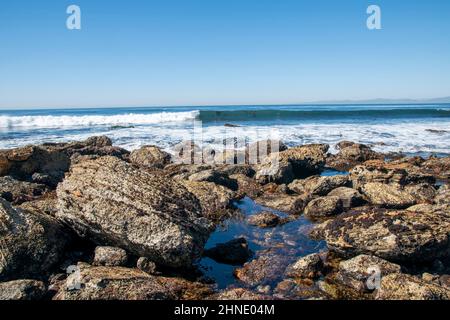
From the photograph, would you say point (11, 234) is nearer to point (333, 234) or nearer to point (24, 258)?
point (24, 258)

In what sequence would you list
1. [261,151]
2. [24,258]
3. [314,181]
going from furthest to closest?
[261,151] → [314,181] → [24,258]

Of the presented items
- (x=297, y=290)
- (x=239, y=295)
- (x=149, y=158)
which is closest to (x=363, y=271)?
(x=297, y=290)

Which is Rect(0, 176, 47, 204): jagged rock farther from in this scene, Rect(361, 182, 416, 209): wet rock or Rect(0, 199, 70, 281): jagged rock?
Rect(361, 182, 416, 209): wet rock

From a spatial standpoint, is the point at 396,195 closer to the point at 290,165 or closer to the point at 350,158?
the point at 290,165

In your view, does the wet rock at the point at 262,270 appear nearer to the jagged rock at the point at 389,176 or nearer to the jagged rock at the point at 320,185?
the jagged rock at the point at 320,185

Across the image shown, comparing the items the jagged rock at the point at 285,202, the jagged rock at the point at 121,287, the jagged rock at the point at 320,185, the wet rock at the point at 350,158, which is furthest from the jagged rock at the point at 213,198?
the wet rock at the point at 350,158

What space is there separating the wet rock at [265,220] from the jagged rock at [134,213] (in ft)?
7.07

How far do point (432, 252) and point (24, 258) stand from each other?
282 inches

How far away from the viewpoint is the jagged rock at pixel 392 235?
6.21 m

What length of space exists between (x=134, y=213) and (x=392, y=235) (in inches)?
186
